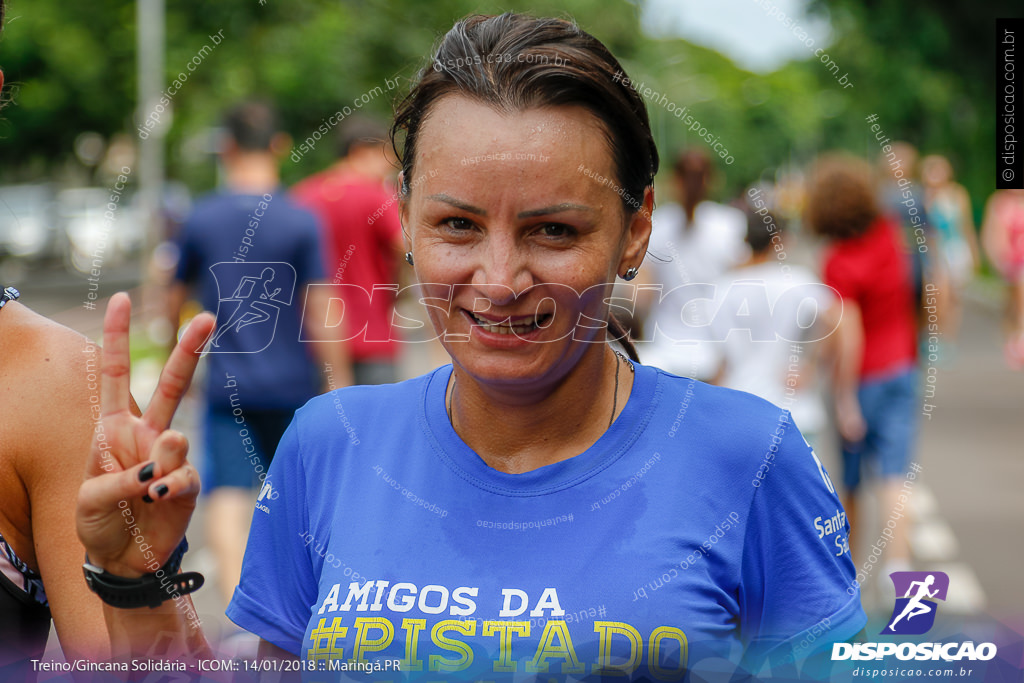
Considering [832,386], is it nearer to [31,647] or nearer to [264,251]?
[264,251]

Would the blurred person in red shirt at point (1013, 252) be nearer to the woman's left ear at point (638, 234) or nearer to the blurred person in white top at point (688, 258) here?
the blurred person in white top at point (688, 258)

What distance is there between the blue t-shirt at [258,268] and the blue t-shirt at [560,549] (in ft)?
7.90

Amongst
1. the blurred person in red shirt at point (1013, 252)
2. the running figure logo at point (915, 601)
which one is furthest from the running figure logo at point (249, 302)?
the blurred person in red shirt at point (1013, 252)

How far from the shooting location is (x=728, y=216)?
6020mm

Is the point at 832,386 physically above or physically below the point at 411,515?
above

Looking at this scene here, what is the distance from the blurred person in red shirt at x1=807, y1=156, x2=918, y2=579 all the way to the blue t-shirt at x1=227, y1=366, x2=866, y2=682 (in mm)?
3815

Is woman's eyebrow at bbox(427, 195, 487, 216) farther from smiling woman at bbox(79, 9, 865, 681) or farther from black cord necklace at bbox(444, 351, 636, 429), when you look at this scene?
black cord necklace at bbox(444, 351, 636, 429)

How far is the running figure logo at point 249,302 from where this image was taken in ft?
10.4

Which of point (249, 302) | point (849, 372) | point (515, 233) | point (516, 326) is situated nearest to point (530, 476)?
point (516, 326)

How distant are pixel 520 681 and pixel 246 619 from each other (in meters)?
0.46

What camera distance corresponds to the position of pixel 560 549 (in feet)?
5.03

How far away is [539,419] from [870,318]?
4053 millimetres

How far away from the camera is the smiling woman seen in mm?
1501

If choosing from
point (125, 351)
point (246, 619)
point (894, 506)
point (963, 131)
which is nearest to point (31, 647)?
point (246, 619)
